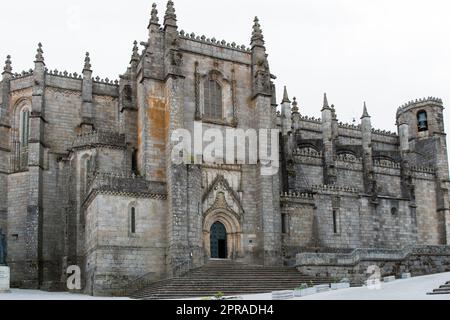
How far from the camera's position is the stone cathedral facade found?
3525 centimetres

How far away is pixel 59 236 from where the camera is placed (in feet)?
135

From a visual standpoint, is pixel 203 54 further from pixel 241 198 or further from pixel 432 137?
pixel 432 137

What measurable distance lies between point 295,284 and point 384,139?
99.2ft

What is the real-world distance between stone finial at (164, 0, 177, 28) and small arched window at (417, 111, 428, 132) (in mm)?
28583

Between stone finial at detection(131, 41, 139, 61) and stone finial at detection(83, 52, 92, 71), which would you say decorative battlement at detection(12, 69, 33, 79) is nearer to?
stone finial at detection(83, 52, 92, 71)

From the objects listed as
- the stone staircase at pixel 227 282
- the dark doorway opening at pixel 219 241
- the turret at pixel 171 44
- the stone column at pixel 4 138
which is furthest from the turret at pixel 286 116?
the stone column at pixel 4 138

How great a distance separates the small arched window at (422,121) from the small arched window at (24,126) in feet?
113

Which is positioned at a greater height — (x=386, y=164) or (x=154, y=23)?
(x=154, y=23)

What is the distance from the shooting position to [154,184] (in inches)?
1433

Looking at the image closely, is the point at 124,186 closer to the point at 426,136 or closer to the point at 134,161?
the point at 134,161

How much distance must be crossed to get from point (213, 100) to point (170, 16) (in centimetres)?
576

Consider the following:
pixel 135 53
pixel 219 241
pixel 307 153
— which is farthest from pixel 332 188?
pixel 135 53

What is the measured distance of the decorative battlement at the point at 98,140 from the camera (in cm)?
4028
